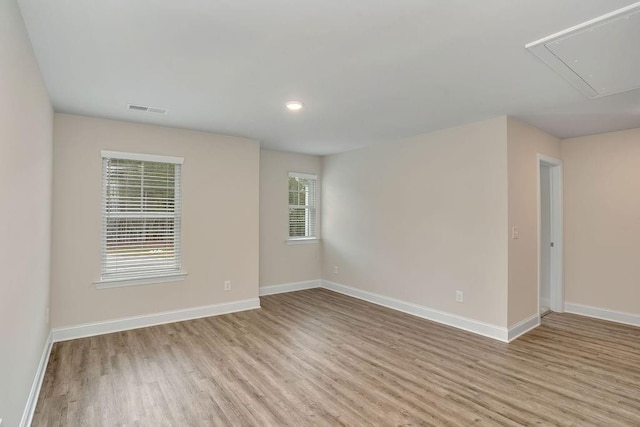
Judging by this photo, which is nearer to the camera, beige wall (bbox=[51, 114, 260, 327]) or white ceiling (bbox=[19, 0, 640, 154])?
white ceiling (bbox=[19, 0, 640, 154])

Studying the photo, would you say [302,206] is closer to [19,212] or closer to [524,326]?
[524,326]

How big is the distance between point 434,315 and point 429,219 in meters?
1.25

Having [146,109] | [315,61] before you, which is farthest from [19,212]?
[315,61]

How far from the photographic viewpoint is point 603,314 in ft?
14.3

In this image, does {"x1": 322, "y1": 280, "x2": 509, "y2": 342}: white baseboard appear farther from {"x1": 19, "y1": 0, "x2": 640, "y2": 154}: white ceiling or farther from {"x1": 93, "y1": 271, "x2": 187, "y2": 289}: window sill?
{"x1": 93, "y1": 271, "x2": 187, "y2": 289}: window sill

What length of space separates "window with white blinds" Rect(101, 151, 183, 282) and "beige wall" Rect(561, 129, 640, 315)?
5.33 m

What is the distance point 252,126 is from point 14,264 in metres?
2.79

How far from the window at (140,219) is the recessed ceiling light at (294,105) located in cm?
179

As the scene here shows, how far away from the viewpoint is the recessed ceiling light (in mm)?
3209

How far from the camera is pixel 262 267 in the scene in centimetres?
561

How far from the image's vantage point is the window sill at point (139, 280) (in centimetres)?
379

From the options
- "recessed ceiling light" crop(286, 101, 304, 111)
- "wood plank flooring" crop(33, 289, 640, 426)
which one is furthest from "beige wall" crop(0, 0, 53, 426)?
"recessed ceiling light" crop(286, 101, 304, 111)

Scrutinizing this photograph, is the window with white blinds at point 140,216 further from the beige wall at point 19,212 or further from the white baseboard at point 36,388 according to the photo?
the beige wall at point 19,212

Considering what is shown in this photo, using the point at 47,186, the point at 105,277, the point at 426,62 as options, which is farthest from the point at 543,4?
the point at 105,277
